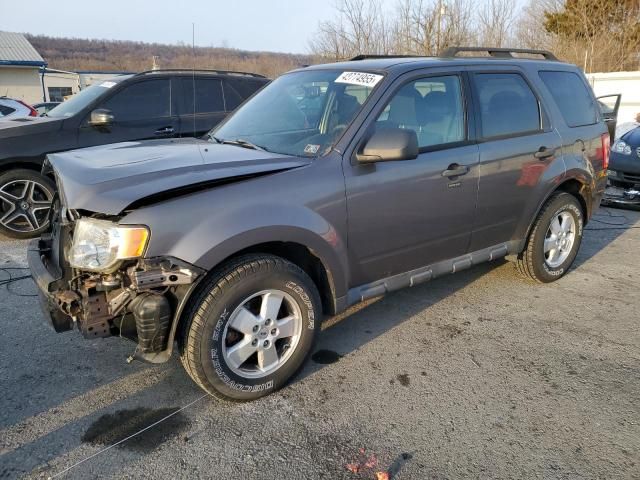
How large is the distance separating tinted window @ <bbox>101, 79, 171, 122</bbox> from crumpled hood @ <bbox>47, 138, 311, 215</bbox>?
3.20m

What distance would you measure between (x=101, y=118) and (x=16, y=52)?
34.6m

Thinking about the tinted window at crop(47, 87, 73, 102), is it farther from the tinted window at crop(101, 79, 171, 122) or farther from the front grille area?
the front grille area

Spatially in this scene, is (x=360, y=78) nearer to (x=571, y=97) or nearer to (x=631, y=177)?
(x=571, y=97)

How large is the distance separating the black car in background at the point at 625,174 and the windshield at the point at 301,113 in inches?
221

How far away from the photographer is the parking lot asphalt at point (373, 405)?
2410 mm

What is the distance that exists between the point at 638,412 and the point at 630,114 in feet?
48.5

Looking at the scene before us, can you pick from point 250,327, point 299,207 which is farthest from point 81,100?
point 250,327

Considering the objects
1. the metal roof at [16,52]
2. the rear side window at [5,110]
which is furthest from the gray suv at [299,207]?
the metal roof at [16,52]

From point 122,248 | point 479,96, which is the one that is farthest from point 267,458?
point 479,96

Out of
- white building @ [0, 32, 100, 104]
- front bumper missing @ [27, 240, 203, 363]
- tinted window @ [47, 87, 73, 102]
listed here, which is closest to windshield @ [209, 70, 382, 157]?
front bumper missing @ [27, 240, 203, 363]

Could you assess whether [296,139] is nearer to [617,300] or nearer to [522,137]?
[522,137]

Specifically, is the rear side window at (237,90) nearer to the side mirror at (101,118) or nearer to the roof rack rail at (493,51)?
the side mirror at (101,118)

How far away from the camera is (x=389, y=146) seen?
2.93m

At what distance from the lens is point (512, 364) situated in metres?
3.28
